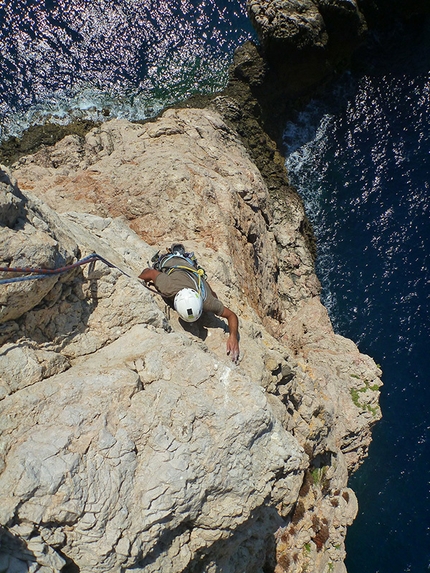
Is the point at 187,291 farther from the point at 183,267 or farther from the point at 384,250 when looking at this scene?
the point at 384,250

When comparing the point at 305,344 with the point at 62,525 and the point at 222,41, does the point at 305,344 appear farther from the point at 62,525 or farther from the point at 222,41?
the point at 222,41

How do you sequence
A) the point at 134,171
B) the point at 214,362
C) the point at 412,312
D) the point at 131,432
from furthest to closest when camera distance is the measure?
the point at 412,312, the point at 134,171, the point at 214,362, the point at 131,432

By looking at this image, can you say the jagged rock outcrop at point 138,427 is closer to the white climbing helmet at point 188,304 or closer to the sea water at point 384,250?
the white climbing helmet at point 188,304

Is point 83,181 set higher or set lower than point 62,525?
higher

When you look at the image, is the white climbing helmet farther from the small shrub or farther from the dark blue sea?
the dark blue sea

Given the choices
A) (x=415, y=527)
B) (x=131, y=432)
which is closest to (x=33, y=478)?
(x=131, y=432)

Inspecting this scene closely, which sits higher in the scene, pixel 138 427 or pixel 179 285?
pixel 179 285

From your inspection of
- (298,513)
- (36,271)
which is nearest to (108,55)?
(36,271)

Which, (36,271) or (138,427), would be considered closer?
(36,271)
